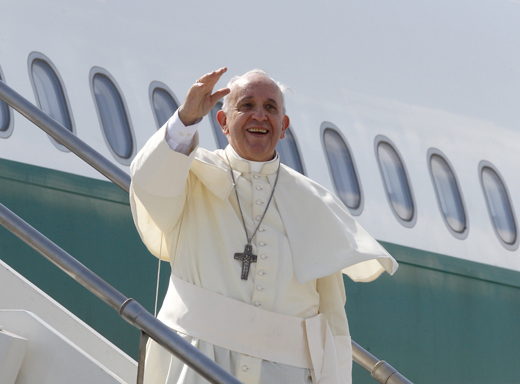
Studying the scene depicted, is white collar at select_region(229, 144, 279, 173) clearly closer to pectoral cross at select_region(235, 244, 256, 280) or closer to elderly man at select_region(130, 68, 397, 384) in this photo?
elderly man at select_region(130, 68, 397, 384)

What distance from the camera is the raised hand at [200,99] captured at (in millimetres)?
1739

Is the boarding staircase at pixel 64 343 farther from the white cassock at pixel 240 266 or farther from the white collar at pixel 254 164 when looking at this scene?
the white collar at pixel 254 164

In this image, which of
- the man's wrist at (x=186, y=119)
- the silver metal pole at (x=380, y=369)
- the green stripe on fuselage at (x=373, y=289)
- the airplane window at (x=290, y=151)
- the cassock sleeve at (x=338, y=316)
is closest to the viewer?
the man's wrist at (x=186, y=119)

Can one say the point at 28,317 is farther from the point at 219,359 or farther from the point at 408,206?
the point at 408,206

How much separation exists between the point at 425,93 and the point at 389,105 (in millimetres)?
298

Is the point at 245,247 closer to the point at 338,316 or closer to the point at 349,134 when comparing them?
the point at 338,316

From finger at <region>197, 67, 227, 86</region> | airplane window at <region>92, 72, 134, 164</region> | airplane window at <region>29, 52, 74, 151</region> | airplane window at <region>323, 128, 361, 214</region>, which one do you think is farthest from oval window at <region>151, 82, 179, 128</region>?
finger at <region>197, 67, 227, 86</region>

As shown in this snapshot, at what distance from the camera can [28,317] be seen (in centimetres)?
200

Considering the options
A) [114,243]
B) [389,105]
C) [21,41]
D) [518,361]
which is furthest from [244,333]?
[518,361]

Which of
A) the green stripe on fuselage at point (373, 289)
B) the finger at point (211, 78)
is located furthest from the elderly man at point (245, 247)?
the green stripe on fuselage at point (373, 289)

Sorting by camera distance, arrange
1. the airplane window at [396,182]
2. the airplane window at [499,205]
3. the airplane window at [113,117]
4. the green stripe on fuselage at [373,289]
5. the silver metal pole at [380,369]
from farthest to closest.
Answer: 1. the airplane window at [499,205]
2. the airplane window at [396,182]
3. the airplane window at [113,117]
4. the green stripe on fuselage at [373,289]
5. the silver metal pole at [380,369]

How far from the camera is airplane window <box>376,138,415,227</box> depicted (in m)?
4.79

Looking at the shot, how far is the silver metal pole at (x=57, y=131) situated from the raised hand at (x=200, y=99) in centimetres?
69

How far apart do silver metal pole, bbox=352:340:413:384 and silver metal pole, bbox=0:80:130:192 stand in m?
1.00
